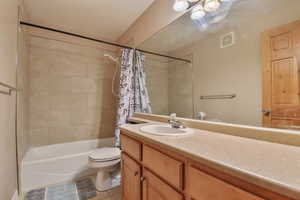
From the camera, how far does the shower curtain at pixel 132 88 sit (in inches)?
85.1

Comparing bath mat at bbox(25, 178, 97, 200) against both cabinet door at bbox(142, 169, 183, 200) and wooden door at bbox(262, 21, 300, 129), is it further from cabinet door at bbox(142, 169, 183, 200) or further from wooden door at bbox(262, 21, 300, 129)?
wooden door at bbox(262, 21, 300, 129)

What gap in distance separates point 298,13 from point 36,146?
3308 millimetres

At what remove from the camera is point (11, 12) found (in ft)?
4.35

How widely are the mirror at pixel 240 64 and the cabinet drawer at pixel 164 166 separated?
0.64 m

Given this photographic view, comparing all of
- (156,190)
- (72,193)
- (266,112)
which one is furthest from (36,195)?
(266,112)

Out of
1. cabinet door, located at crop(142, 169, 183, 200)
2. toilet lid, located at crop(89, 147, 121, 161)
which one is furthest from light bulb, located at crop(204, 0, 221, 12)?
toilet lid, located at crop(89, 147, 121, 161)

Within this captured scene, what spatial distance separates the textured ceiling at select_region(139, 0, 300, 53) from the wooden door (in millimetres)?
153

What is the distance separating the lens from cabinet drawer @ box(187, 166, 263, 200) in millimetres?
475

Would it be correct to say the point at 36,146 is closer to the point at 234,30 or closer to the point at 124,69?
the point at 124,69

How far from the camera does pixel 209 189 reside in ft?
1.82

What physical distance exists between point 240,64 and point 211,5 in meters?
0.63

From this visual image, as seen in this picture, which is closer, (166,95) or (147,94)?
(166,95)

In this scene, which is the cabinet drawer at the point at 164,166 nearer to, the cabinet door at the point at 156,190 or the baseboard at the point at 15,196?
the cabinet door at the point at 156,190

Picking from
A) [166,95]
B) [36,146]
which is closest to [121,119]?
[166,95]
